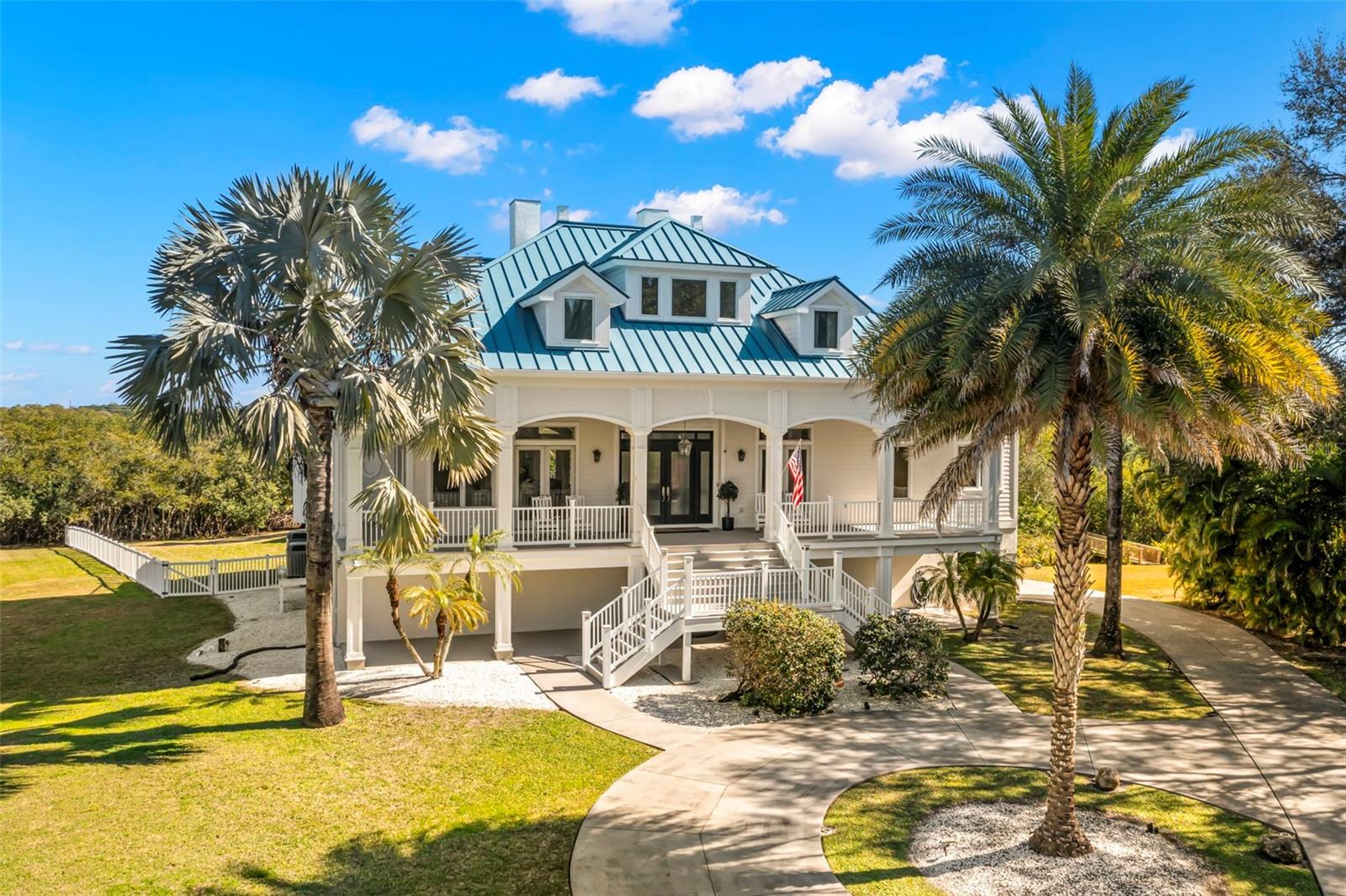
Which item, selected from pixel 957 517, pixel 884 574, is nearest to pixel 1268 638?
pixel 957 517

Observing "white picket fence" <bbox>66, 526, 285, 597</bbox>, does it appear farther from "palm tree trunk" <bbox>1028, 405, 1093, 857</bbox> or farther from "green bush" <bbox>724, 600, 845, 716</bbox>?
"palm tree trunk" <bbox>1028, 405, 1093, 857</bbox>

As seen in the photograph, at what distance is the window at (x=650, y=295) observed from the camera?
22.4 metres

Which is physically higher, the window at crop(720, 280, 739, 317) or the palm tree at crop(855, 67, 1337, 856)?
the window at crop(720, 280, 739, 317)

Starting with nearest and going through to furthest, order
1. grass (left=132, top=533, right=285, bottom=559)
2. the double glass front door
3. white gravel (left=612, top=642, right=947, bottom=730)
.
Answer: white gravel (left=612, top=642, right=947, bottom=730), the double glass front door, grass (left=132, top=533, right=285, bottom=559)

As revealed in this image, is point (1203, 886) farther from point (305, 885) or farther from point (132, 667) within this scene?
point (132, 667)

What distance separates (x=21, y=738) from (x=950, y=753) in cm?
1433

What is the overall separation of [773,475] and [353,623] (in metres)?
9.72

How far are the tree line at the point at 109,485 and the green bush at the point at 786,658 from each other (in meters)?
28.9

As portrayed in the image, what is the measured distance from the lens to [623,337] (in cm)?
2133

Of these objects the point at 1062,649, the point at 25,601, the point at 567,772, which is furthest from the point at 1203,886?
the point at 25,601

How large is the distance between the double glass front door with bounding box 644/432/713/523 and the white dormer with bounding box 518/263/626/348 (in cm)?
374

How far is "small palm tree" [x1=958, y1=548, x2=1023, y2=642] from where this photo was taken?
2073cm

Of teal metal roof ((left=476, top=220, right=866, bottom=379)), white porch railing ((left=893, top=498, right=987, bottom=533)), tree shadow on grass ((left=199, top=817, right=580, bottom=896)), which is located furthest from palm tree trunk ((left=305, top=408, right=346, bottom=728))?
white porch railing ((left=893, top=498, right=987, bottom=533))

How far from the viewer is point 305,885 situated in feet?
32.0
